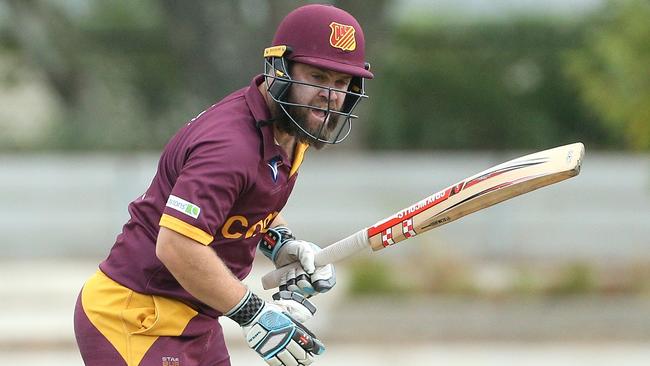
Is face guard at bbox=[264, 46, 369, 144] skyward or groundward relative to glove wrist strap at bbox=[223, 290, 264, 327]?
skyward

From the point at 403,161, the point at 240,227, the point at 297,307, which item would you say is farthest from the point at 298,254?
the point at 403,161

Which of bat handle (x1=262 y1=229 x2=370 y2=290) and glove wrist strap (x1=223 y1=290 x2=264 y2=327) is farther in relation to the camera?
bat handle (x1=262 y1=229 x2=370 y2=290)

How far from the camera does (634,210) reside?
12641 mm

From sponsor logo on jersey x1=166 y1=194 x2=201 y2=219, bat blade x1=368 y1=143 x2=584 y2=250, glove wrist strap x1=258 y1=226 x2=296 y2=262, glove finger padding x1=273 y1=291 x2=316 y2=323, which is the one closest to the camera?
sponsor logo on jersey x1=166 y1=194 x2=201 y2=219

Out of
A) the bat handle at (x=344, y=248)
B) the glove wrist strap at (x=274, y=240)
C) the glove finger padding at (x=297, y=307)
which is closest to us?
the glove finger padding at (x=297, y=307)

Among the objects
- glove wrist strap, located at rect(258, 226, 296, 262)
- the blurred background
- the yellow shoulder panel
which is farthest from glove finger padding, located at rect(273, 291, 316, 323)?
the blurred background

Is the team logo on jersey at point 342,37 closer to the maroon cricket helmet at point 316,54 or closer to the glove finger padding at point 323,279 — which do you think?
the maroon cricket helmet at point 316,54

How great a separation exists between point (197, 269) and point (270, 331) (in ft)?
1.15

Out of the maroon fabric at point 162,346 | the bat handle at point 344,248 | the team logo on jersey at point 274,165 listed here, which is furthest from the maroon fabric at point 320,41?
the maroon fabric at point 162,346

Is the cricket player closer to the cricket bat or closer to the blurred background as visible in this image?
the cricket bat

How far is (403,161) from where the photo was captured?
44.2 feet

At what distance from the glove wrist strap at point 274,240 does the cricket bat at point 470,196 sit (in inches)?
3.9

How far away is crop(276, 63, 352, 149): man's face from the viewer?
14.3ft

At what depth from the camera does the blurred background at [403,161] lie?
983 centimetres
